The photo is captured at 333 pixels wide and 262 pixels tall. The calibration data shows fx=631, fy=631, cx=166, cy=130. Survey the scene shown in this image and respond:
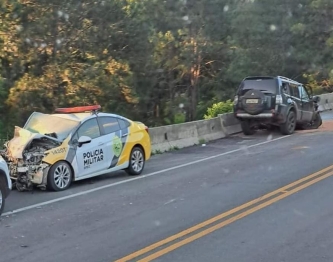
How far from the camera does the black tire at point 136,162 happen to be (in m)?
13.3

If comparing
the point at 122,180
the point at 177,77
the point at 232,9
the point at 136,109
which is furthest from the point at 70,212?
the point at 232,9

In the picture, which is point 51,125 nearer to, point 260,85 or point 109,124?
point 109,124

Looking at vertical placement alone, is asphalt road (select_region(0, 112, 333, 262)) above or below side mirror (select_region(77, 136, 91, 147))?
below

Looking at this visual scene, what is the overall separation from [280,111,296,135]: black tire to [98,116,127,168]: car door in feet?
28.0

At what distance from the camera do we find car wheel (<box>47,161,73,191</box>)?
37.7ft

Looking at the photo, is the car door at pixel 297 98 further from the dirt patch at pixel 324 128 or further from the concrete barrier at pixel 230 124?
the concrete barrier at pixel 230 124

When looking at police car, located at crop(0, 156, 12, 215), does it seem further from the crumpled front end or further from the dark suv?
the dark suv

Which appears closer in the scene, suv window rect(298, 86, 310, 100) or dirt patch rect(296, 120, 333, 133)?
dirt patch rect(296, 120, 333, 133)

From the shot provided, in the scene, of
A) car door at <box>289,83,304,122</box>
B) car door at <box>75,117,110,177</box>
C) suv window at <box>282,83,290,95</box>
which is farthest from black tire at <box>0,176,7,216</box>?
car door at <box>289,83,304,122</box>

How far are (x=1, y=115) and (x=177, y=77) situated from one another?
17320mm

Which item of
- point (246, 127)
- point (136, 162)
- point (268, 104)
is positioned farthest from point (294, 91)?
point (136, 162)

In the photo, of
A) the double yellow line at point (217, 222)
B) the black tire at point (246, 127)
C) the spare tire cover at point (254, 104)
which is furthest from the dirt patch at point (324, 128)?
the double yellow line at point (217, 222)

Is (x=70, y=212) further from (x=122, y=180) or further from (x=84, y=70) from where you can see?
(x=84, y=70)

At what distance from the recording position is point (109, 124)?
42.9 feet
